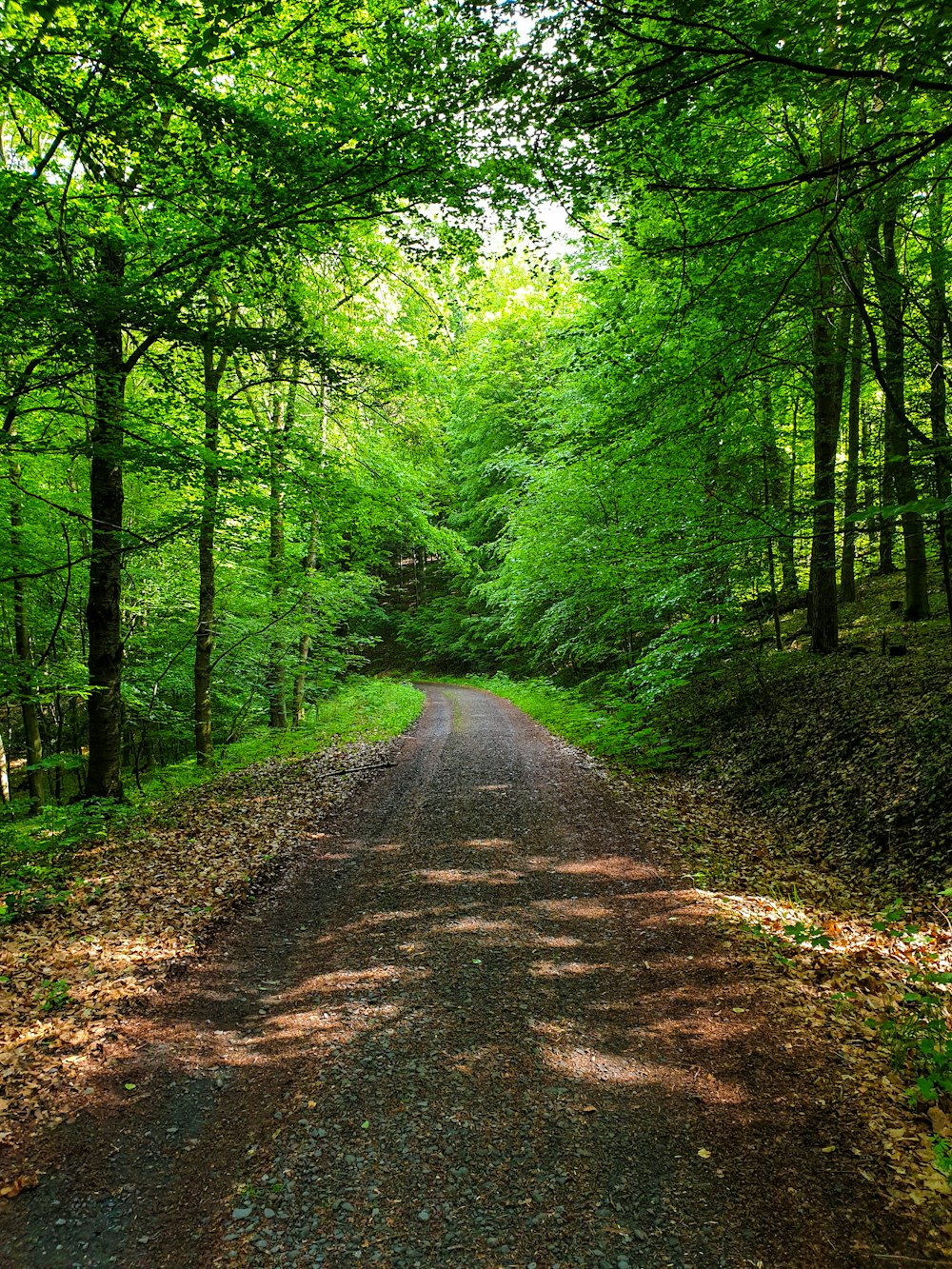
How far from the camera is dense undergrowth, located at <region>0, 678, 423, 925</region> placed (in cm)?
575

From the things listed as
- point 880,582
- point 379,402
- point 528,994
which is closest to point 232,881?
point 528,994

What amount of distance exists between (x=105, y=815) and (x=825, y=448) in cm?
1127

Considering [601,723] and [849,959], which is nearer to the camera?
[849,959]

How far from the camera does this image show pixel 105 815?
763 cm

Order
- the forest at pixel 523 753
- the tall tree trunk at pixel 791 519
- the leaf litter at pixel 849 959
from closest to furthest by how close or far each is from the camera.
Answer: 1. the leaf litter at pixel 849 959
2. the forest at pixel 523 753
3. the tall tree trunk at pixel 791 519

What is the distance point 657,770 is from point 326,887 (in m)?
5.69

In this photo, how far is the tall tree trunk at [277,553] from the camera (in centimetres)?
845

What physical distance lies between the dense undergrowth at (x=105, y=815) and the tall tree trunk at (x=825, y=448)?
366 inches

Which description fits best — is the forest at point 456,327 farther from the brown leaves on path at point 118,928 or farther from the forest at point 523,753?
the brown leaves on path at point 118,928

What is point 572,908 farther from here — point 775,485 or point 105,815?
point 775,485

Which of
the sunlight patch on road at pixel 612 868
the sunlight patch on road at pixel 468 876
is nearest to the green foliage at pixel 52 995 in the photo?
the sunlight patch on road at pixel 468 876

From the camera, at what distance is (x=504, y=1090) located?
3334mm

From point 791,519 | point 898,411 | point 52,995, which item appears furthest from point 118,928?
point 791,519

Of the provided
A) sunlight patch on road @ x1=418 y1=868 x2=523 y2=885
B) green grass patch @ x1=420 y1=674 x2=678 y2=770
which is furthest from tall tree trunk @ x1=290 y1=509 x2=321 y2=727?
sunlight patch on road @ x1=418 y1=868 x2=523 y2=885
